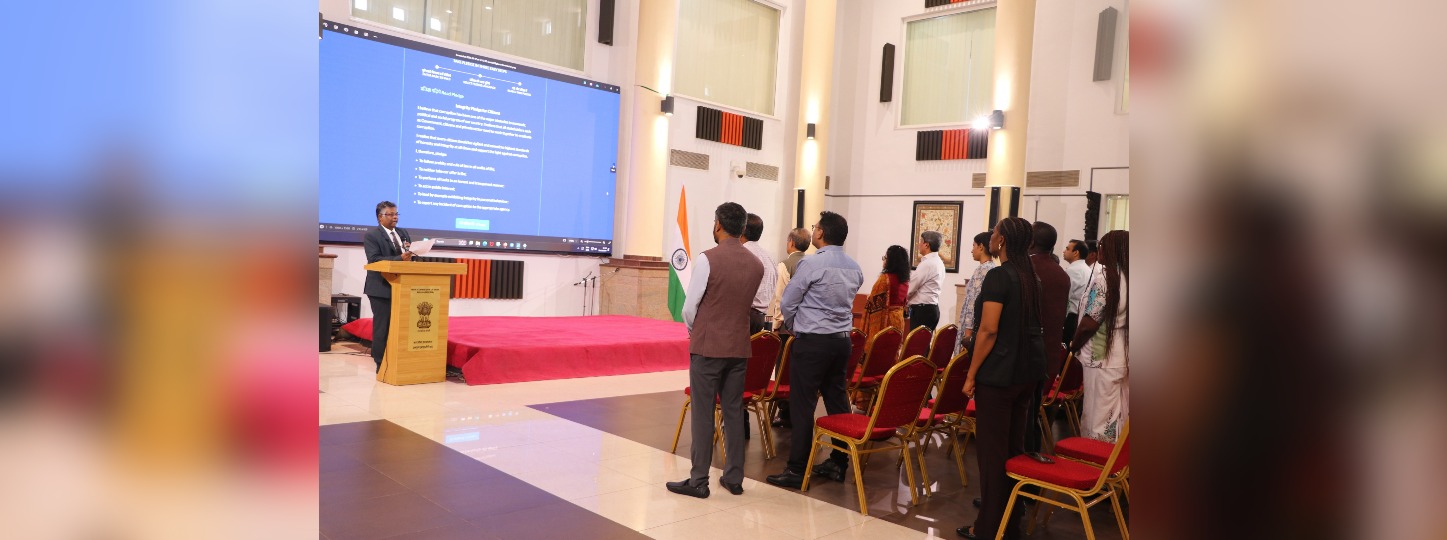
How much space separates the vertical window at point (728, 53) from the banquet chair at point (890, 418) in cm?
834

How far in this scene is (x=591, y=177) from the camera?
10.3m

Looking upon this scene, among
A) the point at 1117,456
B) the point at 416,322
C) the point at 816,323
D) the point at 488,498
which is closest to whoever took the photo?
the point at 1117,456

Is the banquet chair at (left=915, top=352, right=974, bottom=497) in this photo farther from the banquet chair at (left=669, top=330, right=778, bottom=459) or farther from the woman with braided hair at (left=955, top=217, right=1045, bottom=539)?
the banquet chair at (left=669, top=330, right=778, bottom=459)

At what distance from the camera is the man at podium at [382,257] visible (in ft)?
20.7

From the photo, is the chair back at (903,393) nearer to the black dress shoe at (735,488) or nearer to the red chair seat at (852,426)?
the red chair seat at (852,426)

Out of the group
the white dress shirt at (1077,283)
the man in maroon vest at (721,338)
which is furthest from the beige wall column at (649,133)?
the man in maroon vest at (721,338)

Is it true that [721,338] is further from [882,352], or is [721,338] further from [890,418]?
[882,352]

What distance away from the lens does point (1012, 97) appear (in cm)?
1086

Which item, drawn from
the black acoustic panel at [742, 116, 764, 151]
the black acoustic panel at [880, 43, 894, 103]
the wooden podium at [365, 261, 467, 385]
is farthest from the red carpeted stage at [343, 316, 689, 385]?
the black acoustic panel at [880, 43, 894, 103]

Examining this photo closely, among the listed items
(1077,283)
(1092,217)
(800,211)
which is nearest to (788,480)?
(1077,283)

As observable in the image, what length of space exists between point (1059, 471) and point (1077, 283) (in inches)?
121
